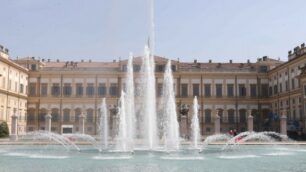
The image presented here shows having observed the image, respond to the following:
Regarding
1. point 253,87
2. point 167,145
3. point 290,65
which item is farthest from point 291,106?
point 167,145

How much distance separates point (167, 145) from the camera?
24.8 metres

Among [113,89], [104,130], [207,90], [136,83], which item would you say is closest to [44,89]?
[113,89]

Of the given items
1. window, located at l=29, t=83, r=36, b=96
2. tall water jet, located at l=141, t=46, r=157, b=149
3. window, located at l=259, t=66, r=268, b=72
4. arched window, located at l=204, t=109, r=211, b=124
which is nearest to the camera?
tall water jet, located at l=141, t=46, r=157, b=149

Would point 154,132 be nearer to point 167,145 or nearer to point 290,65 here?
point 167,145

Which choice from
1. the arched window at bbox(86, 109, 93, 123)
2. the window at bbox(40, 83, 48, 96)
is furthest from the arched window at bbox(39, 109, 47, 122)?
the arched window at bbox(86, 109, 93, 123)

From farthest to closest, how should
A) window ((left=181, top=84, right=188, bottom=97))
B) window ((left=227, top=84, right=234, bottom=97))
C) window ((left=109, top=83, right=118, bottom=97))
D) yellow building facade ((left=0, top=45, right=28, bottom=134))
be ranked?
window ((left=227, top=84, right=234, bottom=97)) < window ((left=181, top=84, right=188, bottom=97)) < window ((left=109, top=83, right=118, bottom=97)) < yellow building facade ((left=0, top=45, right=28, bottom=134))

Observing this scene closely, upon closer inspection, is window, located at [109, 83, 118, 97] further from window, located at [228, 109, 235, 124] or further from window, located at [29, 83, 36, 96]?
window, located at [228, 109, 235, 124]

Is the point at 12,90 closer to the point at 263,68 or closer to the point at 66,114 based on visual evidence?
the point at 66,114

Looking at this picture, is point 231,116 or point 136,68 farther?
point 231,116

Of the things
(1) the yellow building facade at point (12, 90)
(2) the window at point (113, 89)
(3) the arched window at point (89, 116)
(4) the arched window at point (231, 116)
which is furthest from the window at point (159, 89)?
(1) the yellow building facade at point (12, 90)

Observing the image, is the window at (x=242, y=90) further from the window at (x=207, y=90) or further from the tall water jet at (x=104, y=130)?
the tall water jet at (x=104, y=130)

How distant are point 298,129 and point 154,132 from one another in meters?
21.1

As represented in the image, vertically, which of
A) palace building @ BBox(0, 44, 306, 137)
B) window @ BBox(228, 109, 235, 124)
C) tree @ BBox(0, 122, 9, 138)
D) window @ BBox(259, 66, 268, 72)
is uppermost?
window @ BBox(259, 66, 268, 72)

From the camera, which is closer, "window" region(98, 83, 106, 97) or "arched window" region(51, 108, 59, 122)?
"arched window" region(51, 108, 59, 122)
